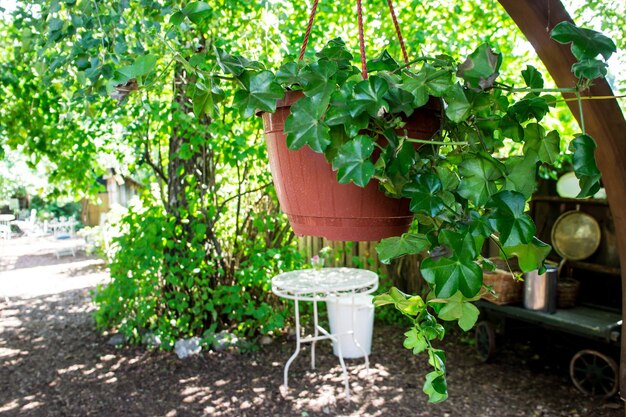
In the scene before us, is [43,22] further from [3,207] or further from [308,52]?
[3,207]

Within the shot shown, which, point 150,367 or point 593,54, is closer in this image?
point 593,54

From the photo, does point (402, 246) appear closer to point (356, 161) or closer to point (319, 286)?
point (356, 161)

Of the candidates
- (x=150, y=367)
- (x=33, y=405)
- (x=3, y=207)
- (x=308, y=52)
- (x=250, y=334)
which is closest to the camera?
(x=308, y=52)

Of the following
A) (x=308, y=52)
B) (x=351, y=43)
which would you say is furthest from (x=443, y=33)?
(x=308, y=52)

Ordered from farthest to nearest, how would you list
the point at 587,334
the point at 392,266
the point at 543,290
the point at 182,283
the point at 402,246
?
the point at 392,266, the point at 182,283, the point at 543,290, the point at 587,334, the point at 402,246

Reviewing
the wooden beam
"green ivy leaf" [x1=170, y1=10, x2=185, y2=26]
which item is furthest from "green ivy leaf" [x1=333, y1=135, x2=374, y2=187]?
the wooden beam

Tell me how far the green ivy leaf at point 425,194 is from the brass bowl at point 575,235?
3508mm

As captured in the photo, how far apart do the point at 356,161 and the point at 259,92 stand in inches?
6.7

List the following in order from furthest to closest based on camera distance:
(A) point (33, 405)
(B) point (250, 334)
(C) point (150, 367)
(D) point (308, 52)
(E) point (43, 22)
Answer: (B) point (250, 334), (C) point (150, 367), (A) point (33, 405), (D) point (308, 52), (E) point (43, 22)

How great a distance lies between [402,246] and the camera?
2.46ft

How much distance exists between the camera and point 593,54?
651 millimetres

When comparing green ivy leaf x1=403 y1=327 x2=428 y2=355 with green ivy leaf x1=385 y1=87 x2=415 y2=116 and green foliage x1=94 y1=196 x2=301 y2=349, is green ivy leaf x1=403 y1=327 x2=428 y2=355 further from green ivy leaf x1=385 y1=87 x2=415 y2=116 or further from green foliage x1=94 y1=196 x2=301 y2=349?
green foliage x1=94 y1=196 x2=301 y2=349

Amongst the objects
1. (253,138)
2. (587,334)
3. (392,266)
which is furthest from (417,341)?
(392,266)

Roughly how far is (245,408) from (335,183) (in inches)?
94.9
